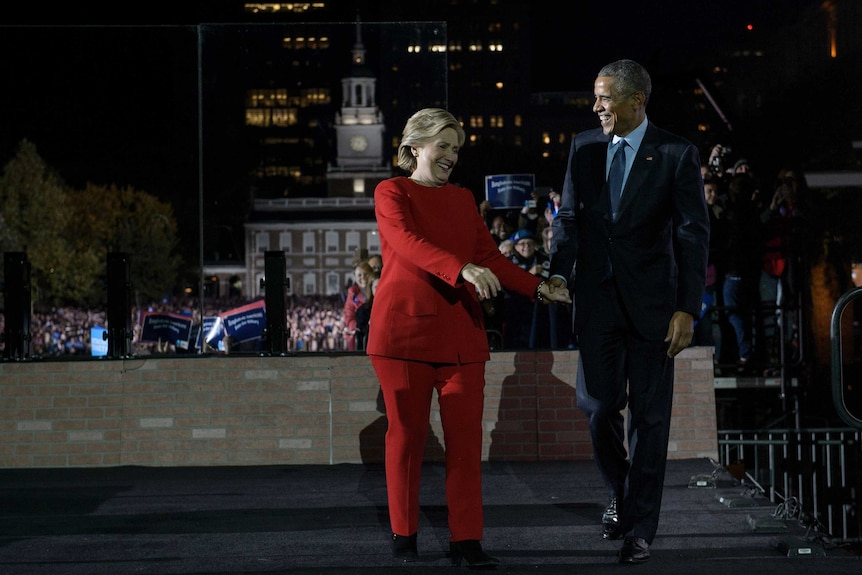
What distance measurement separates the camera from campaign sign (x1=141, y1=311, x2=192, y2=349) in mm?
8836

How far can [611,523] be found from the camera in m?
4.93

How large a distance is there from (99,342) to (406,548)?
17.1ft

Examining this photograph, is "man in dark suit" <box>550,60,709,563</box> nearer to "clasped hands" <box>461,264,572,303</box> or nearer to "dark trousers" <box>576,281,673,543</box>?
"dark trousers" <box>576,281,673,543</box>

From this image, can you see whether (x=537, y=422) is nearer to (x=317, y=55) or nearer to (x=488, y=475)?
(x=488, y=475)

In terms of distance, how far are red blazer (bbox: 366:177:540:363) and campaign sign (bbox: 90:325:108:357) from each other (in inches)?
179

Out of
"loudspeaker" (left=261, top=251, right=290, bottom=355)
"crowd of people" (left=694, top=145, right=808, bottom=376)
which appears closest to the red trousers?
"loudspeaker" (left=261, top=251, right=290, bottom=355)

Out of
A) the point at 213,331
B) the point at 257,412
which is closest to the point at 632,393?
the point at 257,412

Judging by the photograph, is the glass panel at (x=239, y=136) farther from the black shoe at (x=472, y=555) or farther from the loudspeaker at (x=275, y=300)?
the black shoe at (x=472, y=555)

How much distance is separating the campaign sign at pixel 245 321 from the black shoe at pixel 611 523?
398cm

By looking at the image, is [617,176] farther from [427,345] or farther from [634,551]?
[634,551]

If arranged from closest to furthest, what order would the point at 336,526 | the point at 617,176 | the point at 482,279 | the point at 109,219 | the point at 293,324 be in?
the point at 482,279
the point at 617,176
the point at 336,526
the point at 293,324
the point at 109,219

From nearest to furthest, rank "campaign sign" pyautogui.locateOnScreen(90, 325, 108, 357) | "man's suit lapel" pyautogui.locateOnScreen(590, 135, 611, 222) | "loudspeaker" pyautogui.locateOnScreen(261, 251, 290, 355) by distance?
"man's suit lapel" pyautogui.locateOnScreen(590, 135, 611, 222) → "loudspeaker" pyautogui.locateOnScreen(261, 251, 290, 355) → "campaign sign" pyautogui.locateOnScreen(90, 325, 108, 357)

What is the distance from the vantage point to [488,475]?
7043 millimetres

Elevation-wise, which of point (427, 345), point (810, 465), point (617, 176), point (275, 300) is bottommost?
point (810, 465)
